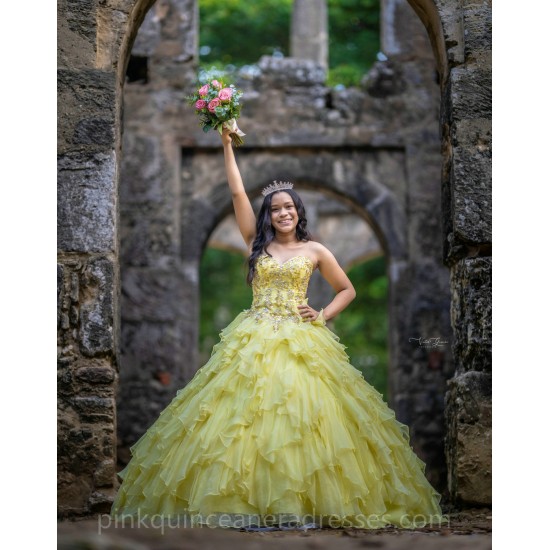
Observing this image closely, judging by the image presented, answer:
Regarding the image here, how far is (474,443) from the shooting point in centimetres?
420

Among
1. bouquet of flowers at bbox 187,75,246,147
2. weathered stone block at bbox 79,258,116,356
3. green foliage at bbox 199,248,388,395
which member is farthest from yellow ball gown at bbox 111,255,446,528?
green foliage at bbox 199,248,388,395

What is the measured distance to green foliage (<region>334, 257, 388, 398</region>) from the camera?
1773cm

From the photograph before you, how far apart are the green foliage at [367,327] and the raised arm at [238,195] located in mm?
12734

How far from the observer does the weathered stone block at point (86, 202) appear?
432 cm

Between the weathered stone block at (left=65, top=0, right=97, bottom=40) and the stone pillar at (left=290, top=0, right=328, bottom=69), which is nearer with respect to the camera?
the weathered stone block at (left=65, top=0, right=97, bottom=40)

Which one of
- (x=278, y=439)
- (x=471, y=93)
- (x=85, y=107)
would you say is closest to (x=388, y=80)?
(x=471, y=93)

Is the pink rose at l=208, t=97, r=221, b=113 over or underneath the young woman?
over

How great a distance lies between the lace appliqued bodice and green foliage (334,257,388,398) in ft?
42.2

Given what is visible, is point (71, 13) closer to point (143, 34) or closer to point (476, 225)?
point (476, 225)

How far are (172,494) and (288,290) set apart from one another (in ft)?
4.24

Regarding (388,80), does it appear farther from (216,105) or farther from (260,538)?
(260,538)

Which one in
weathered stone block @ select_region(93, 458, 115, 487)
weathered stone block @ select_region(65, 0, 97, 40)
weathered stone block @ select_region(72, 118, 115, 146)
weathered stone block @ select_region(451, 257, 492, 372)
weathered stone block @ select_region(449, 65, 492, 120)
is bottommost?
weathered stone block @ select_region(93, 458, 115, 487)

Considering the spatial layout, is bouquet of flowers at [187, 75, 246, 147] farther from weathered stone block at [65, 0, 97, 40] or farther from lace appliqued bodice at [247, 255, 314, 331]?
lace appliqued bodice at [247, 255, 314, 331]
